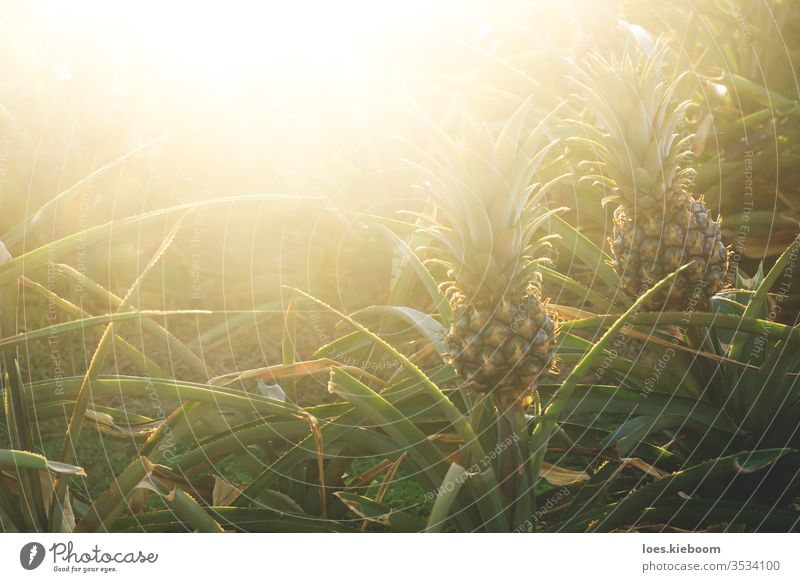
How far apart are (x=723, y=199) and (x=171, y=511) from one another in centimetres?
199

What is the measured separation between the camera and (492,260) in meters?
1.20

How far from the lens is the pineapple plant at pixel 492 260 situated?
1.18 metres

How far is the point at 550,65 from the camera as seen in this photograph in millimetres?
3082

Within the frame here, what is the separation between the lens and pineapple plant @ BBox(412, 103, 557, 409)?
118 centimetres

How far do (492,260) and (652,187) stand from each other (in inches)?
21.1

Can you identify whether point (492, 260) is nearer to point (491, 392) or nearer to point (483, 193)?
point (483, 193)

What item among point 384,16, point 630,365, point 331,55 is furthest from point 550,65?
point 630,365
